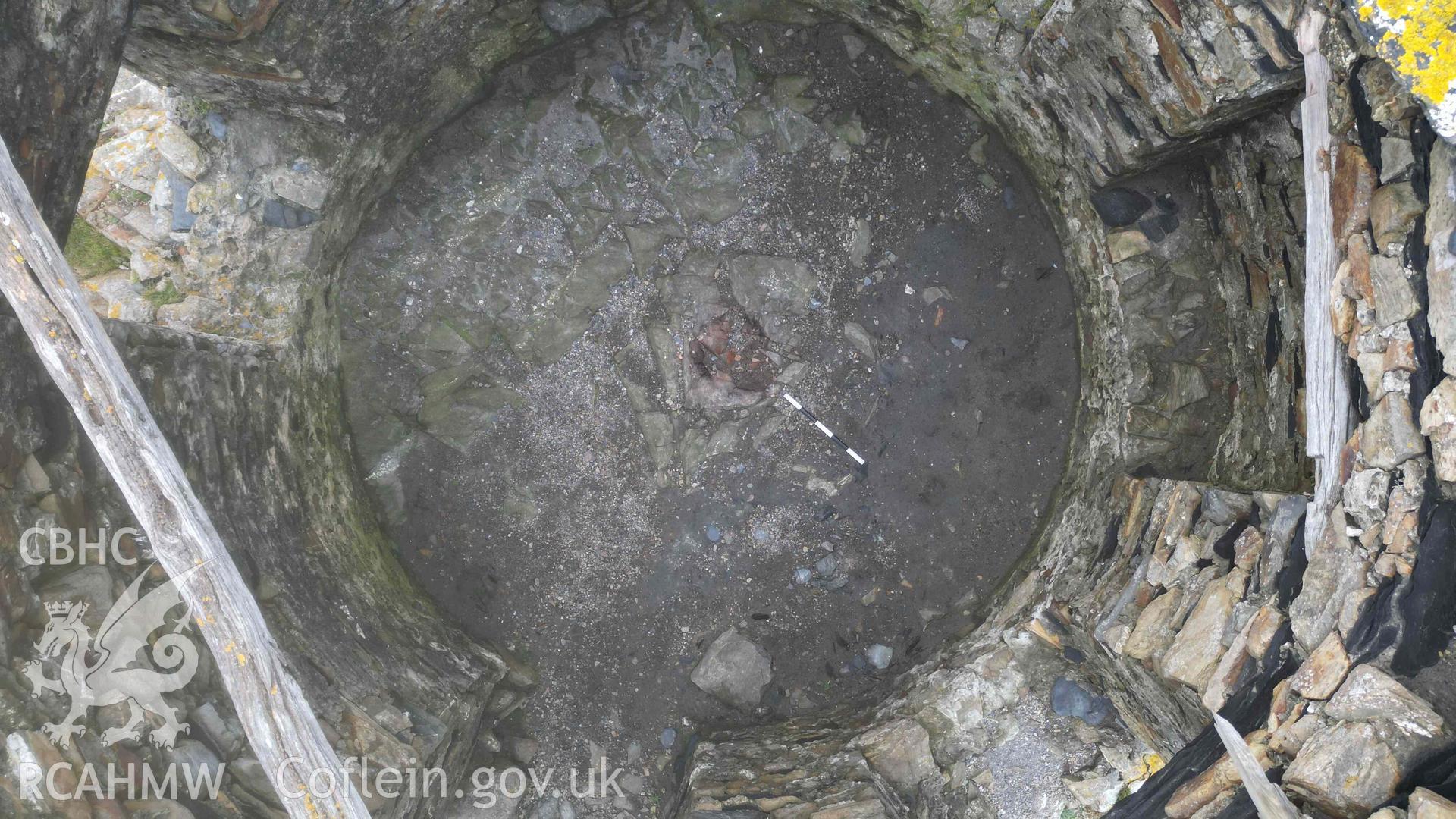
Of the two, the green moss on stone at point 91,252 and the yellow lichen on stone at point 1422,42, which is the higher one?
the green moss on stone at point 91,252

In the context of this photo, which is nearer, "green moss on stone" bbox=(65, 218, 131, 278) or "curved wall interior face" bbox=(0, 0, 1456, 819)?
"curved wall interior face" bbox=(0, 0, 1456, 819)

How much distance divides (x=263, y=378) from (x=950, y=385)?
269 centimetres

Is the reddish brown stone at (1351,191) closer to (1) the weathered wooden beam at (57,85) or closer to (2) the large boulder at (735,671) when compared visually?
(2) the large boulder at (735,671)

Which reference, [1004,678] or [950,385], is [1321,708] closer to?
[1004,678]

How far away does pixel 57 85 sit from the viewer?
2.17 metres

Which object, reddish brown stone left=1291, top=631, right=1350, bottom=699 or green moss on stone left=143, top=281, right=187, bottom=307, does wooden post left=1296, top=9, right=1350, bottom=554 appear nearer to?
reddish brown stone left=1291, top=631, right=1350, bottom=699

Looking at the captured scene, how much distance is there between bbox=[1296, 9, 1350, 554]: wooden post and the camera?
1948mm

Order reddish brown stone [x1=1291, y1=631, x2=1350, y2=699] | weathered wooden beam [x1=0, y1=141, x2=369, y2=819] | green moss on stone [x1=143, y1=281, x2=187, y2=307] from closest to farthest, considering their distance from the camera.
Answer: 1. reddish brown stone [x1=1291, y1=631, x2=1350, y2=699]
2. weathered wooden beam [x1=0, y1=141, x2=369, y2=819]
3. green moss on stone [x1=143, y1=281, x2=187, y2=307]

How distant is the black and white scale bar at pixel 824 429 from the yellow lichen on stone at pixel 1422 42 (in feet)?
7.39

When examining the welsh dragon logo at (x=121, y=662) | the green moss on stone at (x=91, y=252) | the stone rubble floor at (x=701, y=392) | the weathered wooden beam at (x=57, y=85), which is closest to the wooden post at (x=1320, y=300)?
the stone rubble floor at (x=701, y=392)

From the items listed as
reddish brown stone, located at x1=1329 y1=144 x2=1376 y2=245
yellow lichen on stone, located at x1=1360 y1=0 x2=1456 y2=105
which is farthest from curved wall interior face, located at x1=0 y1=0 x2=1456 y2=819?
yellow lichen on stone, located at x1=1360 y1=0 x2=1456 y2=105

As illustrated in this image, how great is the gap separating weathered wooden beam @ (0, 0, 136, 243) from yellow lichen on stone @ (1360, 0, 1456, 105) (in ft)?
9.93

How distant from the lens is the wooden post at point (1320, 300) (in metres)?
1.95

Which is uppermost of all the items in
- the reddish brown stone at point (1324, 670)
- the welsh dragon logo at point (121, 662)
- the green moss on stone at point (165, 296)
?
the green moss on stone at point (165, 296)
